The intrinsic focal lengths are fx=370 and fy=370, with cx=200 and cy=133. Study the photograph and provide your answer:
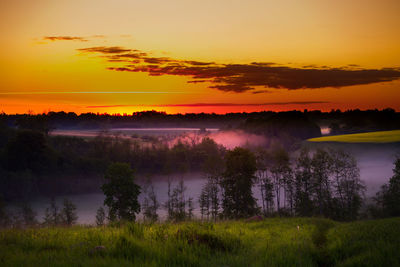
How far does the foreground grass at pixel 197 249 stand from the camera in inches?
349

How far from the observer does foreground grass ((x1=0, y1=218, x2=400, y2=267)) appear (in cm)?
886

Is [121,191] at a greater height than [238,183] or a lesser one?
lesser

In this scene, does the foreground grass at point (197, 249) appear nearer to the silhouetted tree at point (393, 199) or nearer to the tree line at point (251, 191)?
the tree line at point (251, 191)

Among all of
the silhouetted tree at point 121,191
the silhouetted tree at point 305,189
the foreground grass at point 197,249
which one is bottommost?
the silhouetted tree at point 305,189

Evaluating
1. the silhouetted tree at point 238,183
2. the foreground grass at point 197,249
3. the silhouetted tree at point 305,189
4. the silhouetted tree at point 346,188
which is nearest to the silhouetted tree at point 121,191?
the silhouetted tree at point 238,183

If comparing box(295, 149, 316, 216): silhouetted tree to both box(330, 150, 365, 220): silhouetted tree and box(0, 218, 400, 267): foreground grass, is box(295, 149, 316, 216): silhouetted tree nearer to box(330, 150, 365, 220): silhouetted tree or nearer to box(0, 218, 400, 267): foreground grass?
box(330, 150, 365, 220): silhouetted tree

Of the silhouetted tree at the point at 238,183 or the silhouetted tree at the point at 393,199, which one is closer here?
the silhouetted tree at the point at 238,183

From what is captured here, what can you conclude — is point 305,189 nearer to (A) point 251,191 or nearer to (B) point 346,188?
(B) point 346,188

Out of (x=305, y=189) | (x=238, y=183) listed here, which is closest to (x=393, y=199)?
(x=305, y=189)

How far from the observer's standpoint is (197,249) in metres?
9.62

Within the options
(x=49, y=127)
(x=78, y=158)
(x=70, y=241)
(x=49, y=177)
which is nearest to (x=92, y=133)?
(x=49, y=127)

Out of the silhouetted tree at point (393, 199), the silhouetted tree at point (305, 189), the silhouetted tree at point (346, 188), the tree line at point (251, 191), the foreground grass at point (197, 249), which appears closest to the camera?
the foreground grass at point (197, 249)

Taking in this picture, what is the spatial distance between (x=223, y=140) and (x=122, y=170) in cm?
13241

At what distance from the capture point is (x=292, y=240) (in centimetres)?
1168
